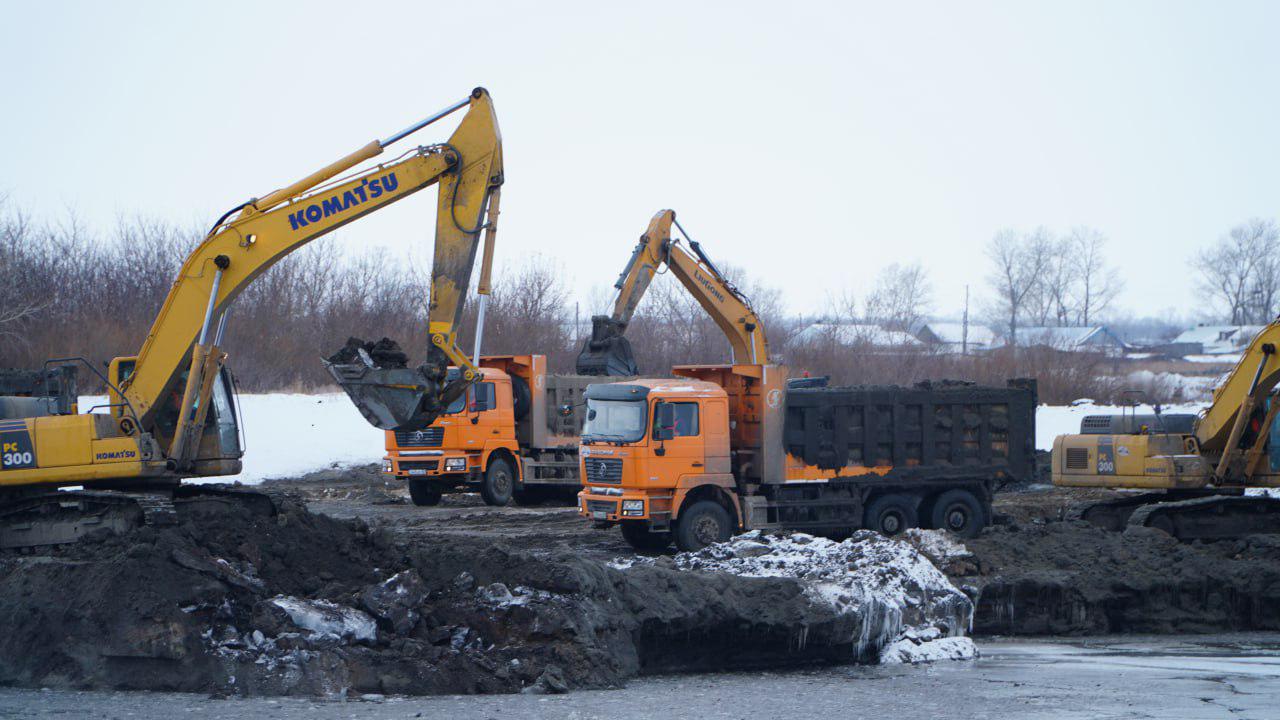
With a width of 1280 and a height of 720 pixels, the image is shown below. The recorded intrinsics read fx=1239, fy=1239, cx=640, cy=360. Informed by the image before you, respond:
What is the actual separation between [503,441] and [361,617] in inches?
513

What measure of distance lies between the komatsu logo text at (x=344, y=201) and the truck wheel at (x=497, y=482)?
36.6 ft

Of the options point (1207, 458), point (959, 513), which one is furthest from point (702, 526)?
point (1207, 458)

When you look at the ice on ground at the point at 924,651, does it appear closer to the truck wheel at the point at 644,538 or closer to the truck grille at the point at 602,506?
the truck grille at the point at 602,506

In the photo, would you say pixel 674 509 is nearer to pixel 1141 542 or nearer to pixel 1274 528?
pixel 1141 542

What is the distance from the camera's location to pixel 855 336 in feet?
189

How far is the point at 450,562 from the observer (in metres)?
11.9

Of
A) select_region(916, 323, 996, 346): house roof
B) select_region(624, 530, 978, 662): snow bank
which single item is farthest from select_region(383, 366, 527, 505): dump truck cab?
select_region(916, 323, 996, 346): house roof

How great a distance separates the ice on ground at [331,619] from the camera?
35.4 feet

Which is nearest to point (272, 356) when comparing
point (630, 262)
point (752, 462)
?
point (630, 262)

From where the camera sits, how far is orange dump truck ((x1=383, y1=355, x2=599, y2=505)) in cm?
2348

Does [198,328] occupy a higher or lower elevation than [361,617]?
higher

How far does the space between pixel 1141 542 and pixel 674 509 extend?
626cm

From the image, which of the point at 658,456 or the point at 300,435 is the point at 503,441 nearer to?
the point at 658,456

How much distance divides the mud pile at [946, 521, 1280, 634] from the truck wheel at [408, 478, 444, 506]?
1193 cm
